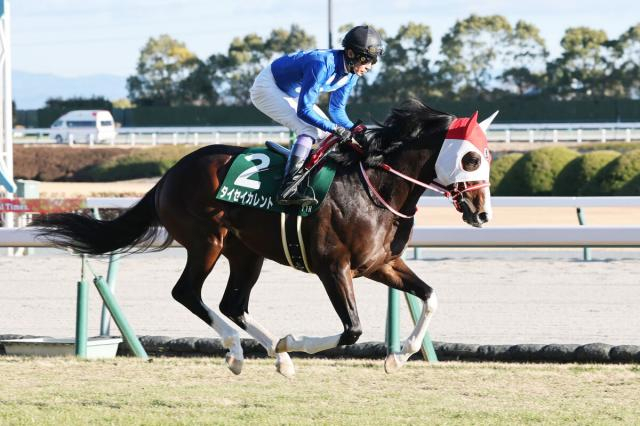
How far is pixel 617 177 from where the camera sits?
21.0 meters

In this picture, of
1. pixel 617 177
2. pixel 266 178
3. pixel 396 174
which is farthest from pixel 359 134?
pixel 617 177

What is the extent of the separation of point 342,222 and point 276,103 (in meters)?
0.87

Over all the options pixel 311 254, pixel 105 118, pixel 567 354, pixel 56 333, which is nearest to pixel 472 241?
pixel 567 354

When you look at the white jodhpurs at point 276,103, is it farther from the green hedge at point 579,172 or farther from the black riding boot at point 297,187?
the green hedge at point 579,172

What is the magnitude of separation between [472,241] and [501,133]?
94.2 ft

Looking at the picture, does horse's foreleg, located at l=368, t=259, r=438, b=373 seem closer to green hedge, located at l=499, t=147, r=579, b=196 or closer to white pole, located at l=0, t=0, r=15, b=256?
white pole, located at l=0, t=0, r=15, b=256

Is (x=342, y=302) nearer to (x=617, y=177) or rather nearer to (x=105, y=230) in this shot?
(x=105, y=230)

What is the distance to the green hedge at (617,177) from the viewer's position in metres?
20.7

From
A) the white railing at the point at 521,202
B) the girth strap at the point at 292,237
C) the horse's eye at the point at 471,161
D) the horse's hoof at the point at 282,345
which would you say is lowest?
the horse's hoof at the point at 282,345

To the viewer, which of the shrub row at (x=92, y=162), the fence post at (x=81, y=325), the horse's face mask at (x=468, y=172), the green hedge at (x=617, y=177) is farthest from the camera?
the shrub row at (x=92, y=162)

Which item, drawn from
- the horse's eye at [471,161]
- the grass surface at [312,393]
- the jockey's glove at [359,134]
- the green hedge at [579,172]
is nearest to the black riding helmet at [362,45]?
the jockey's glove at [359,134]

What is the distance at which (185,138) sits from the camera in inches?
1484

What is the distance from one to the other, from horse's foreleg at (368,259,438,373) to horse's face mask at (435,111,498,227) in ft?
1.54

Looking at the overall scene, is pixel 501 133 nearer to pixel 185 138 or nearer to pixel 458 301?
pixel 185 138
